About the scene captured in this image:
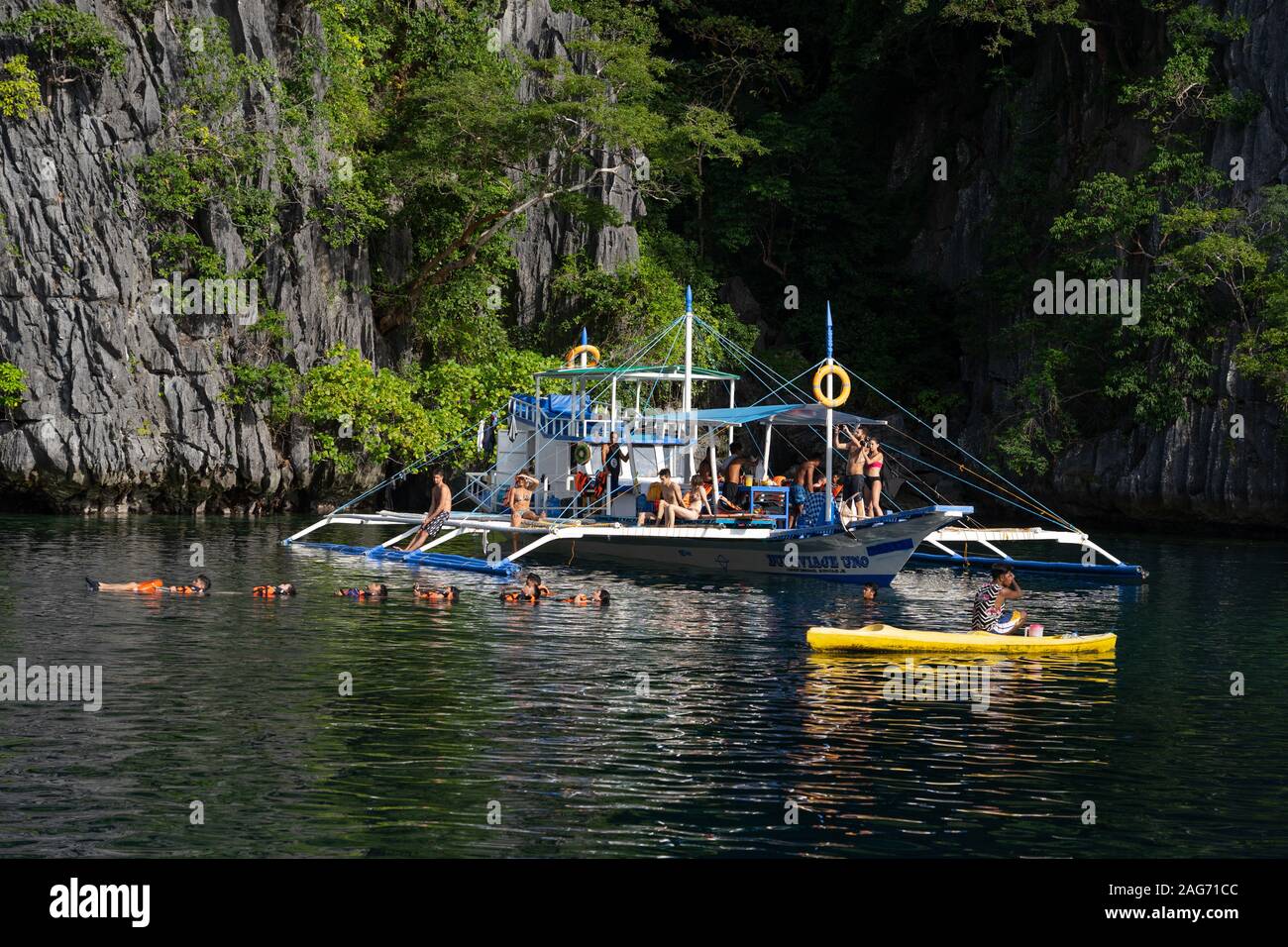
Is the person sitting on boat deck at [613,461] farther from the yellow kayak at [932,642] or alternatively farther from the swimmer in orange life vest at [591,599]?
the yellow kayak at [932,642]

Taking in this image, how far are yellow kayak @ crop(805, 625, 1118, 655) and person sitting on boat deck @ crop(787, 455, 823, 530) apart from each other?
33.4ft

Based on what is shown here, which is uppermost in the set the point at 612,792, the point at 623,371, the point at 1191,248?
the point at 1191,248

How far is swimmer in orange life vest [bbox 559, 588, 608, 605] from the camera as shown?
82.7 ft

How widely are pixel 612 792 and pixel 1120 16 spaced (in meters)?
44.6

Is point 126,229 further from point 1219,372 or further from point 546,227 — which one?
point 1219,372

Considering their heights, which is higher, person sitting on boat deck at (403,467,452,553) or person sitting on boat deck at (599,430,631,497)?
person sitting on boat deck at (599,430,631,497)

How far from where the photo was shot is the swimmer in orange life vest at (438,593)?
2544 centimetres

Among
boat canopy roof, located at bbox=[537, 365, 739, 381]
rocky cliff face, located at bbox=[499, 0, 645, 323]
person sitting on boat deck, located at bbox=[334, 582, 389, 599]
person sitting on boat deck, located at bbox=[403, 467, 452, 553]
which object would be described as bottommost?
person sitting on boat deck, located at bbox=[334, 582, 389, 599]

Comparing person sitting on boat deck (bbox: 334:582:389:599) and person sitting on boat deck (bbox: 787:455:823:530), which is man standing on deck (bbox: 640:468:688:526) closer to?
person sitting on boat deck (bbox: 787:455:823:530)

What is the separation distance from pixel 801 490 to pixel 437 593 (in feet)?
30.1

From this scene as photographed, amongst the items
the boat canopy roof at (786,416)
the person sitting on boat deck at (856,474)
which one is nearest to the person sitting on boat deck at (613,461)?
the boat canopy roof at (786,416)

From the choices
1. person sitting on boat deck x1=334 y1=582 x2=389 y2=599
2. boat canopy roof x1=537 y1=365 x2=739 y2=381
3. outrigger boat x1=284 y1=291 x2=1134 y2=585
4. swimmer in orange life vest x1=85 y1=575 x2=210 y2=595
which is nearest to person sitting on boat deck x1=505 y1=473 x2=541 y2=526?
outrigger boat x1=284 y1=291 x2=1134 y2=585

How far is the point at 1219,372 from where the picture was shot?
43375 mm

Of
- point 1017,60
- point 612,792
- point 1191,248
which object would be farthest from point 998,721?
point 1017,60
